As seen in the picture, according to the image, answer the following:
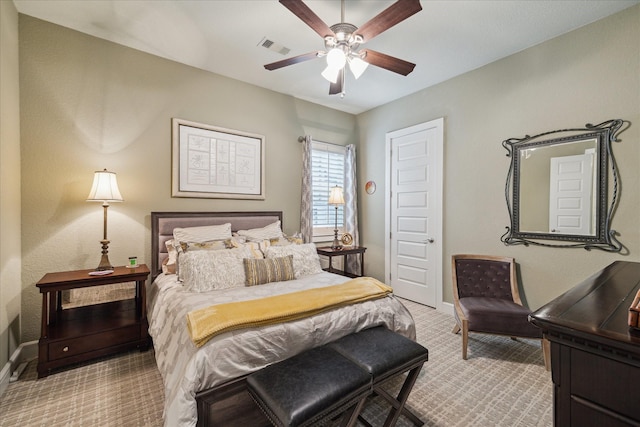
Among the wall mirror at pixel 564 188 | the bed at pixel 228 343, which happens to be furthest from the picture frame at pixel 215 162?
the wall mirror at pixel 564 188

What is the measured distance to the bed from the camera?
1.41 metres

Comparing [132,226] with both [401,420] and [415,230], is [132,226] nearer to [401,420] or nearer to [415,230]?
[401,420]

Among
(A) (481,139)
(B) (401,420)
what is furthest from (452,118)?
(B) (401,420)

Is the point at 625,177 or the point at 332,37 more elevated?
the point at 332,37

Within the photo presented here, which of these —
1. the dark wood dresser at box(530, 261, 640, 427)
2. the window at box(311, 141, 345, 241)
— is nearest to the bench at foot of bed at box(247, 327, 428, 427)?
the dark wood dresser at box(530, 261, 640, 427)

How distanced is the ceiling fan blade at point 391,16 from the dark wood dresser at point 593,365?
5.81ft

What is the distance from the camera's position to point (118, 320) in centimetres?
256

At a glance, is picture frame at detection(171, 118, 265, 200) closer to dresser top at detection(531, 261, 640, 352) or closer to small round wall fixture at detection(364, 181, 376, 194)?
small round wall fixture at detection(364, 181, 376, 194)

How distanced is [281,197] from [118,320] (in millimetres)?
2365

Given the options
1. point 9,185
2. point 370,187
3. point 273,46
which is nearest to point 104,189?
point 9,185

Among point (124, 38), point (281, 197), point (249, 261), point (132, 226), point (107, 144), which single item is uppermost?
point (124, 38)

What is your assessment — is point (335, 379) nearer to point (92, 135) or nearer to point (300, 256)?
point (300, 256)

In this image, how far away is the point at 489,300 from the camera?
285 cm

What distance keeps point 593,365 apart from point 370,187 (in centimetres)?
399
